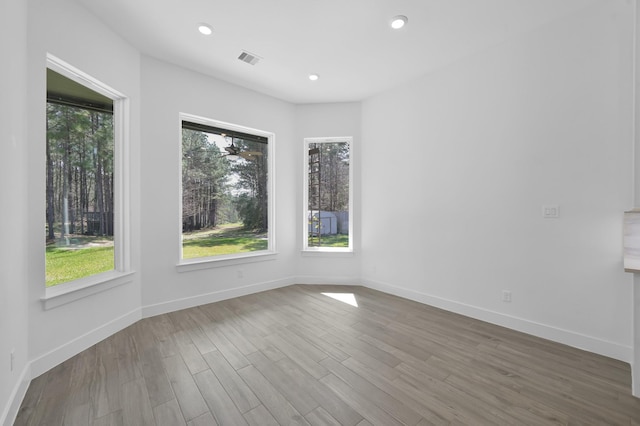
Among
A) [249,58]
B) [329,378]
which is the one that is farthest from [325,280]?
[249,58]

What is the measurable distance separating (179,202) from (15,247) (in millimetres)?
1608

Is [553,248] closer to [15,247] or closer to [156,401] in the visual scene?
[156,401]

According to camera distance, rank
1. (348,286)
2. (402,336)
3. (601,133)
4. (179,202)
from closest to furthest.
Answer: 1. (601,133)
2. (402,336)
3. (179,202)
4. (348,286)

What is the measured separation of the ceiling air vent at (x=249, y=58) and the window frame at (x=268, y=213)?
883 millimetres

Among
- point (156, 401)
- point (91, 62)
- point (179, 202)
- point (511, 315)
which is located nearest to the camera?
point (156, 401)

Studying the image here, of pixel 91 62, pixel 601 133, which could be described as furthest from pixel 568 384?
pixel 91 62

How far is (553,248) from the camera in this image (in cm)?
248

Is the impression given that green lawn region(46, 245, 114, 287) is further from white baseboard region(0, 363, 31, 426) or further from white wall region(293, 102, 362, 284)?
white wall region(293, 102, 362, 284)

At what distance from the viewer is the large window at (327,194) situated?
4.36 metres

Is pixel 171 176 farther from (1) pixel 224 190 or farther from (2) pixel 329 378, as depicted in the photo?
(2) pixel 329 378

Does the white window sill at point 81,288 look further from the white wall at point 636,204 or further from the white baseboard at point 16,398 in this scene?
the white wall at point 636,204

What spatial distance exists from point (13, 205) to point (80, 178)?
2.96 feet

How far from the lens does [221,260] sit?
3574 millimetres

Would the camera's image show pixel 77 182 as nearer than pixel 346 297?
Yes
